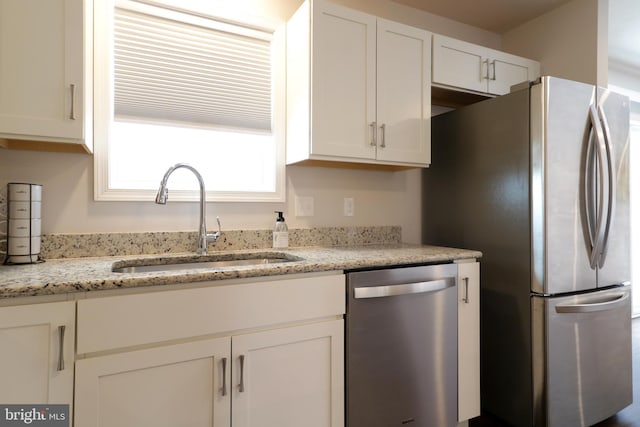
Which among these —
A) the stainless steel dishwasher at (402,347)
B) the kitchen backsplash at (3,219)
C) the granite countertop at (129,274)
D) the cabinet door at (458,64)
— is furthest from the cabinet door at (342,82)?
the kitchen backsplash at (3,219)

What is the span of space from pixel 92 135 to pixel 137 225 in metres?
0.45

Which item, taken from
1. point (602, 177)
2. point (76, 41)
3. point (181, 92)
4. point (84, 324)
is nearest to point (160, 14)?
point (181, 92)

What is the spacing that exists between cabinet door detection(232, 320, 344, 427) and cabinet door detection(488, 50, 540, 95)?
1.87 meters

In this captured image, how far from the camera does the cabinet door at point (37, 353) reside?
39.8 inches

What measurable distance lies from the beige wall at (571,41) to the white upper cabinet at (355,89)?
3.55ft

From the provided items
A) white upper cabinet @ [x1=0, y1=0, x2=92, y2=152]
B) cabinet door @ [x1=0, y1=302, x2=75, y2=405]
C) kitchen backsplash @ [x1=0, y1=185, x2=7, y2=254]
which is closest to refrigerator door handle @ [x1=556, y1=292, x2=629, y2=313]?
cabinet door @ [x1=0, y1=302, x2=75, y2=405]

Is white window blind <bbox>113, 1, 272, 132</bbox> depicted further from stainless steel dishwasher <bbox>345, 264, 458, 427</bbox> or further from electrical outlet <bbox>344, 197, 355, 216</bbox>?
stainless steel dishwasher <bbox>345, 264, 458, 427</bbox>

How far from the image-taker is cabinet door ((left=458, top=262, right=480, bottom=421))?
173 cm

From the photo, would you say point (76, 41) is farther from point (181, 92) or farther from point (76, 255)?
point (76, 255)

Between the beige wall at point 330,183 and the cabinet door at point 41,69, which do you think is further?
the beige wall at point 330,183

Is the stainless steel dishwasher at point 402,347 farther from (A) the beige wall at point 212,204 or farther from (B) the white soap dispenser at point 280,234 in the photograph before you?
(A) the beige wall at point 212,204

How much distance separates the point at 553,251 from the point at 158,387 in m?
1.76

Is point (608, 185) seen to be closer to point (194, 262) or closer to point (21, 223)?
point (194, 262)

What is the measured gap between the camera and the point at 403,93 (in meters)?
1.99
